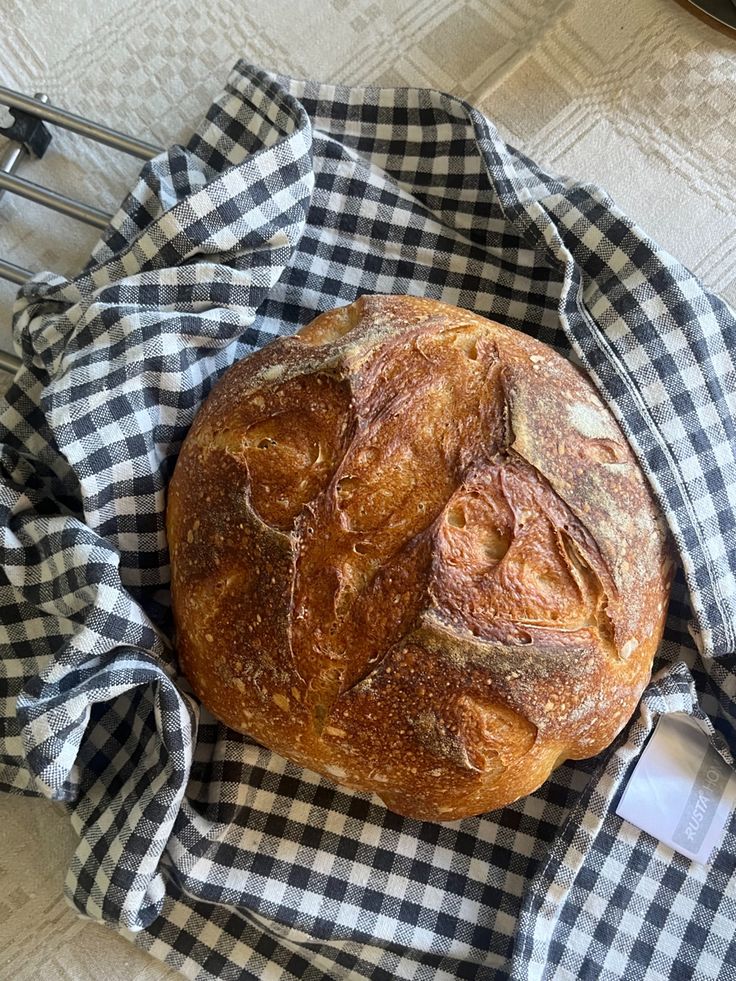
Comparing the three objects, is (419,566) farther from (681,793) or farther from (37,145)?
(37,145)

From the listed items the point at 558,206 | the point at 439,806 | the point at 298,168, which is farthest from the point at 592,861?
the point at 298,168

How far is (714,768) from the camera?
39.5 inches

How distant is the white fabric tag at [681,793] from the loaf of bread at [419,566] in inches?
5.2

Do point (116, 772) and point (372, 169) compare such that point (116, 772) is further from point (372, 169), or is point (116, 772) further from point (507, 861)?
point (372, 169)

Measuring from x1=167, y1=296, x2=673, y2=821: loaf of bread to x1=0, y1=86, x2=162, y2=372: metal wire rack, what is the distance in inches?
16.4

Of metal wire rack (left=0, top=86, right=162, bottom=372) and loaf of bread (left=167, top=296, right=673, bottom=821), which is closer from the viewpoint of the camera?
loaf of bread (left=167, top=296, right=673, bottom=821)

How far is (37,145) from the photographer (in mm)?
1193

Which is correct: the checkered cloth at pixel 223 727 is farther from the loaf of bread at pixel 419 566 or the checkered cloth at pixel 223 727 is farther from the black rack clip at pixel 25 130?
the black rack clip at pixel 25 130

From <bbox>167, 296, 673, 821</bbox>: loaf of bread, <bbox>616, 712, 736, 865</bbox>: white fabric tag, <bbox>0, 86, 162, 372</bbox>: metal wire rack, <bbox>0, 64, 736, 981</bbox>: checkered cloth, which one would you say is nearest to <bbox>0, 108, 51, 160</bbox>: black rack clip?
<bbox>0, 86, 162, 372</bbox>: metal wire rack

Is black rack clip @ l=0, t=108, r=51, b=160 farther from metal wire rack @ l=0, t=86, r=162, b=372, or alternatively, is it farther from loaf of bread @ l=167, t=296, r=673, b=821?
loaf of bread @ l=167, t=296, r=673, b=821

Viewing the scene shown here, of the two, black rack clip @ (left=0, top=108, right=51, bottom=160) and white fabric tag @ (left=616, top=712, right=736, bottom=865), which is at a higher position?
white fabric tag @ (left=616, top=712, right=736, bottom=865)

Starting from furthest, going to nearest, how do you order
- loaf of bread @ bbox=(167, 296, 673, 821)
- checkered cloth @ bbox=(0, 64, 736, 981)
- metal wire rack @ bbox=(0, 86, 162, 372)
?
1. metal wire rack @ bbox=(0, 86, 162, 372)
2. checkered cloth @ bbox=(0, 64, 736, 981)
3. loaf of bread @ bbox=(167, 296, 673, 821)

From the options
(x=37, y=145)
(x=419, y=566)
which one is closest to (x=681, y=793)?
(x=419, y=566)

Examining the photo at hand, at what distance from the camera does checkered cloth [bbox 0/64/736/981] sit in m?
0.95
